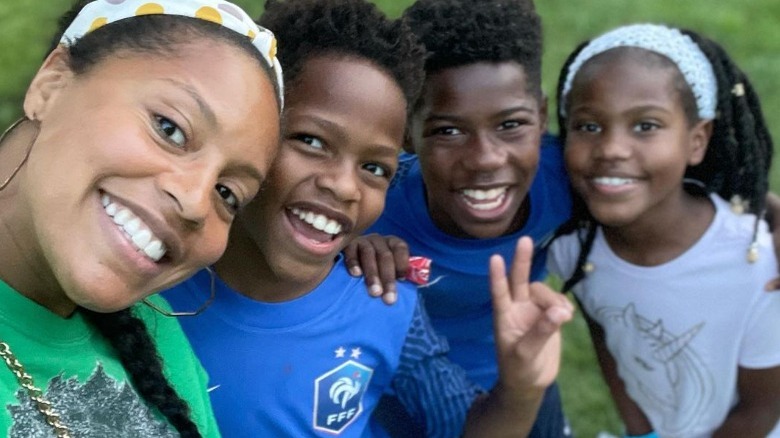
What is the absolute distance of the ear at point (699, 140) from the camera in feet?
8.49

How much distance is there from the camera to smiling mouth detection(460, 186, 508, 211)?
95.3 inches

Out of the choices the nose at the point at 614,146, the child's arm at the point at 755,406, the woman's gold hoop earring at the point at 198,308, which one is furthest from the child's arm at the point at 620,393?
the woman's gold hoop earring at the point at 198,308

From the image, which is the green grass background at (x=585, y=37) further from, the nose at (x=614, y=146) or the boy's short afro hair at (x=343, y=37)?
the boy's short afro hair at (x=343, y=37)

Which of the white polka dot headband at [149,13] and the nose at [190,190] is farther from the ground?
the white polka dot headband at [149,13]

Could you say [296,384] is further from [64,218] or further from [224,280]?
[64,218]

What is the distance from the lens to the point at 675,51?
8.25ft

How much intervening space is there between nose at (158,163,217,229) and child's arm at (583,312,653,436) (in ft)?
6.00

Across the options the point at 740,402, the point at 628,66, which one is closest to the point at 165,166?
the point at 628,66

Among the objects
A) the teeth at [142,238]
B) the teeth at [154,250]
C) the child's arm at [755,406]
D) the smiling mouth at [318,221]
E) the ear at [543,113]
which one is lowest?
the child's arm at [755,406]

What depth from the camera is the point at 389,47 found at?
6.32 ft

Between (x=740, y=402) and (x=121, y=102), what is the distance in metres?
2.14

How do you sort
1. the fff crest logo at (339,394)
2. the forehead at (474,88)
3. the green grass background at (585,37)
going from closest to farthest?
the fff crest logo at (339,394)
the forehead at (474,88)
the green grass background at (585,37)

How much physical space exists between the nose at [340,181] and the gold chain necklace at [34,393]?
2.31 ft

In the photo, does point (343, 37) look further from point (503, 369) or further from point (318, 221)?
point (503, 369)
